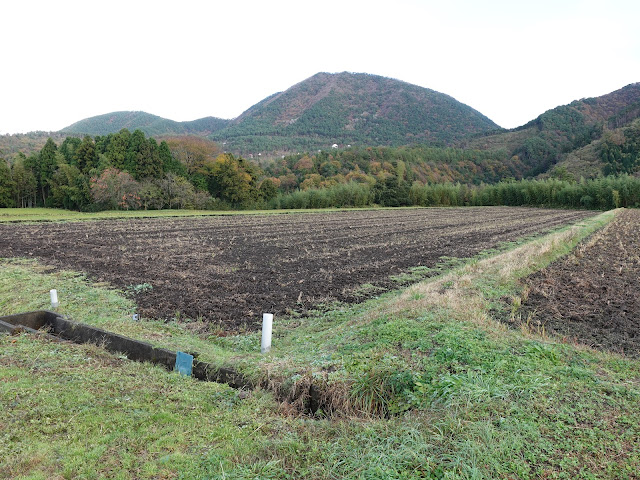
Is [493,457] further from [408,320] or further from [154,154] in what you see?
[154,154]

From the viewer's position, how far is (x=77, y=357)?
5.10 meters

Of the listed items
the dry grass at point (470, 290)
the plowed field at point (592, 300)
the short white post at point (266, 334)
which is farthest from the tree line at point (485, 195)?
the short white post at point (266, 334)

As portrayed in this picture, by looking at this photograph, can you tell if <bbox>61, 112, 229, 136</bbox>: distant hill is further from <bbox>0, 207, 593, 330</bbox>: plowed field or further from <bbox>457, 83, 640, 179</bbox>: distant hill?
<bbox>0, 207, 593, 330</bbox>: plowed field

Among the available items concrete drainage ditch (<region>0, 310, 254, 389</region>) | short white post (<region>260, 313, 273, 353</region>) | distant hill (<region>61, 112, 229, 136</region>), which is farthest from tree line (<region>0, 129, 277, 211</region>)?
distant hill (<region>61, 112, 229, 136</region>)

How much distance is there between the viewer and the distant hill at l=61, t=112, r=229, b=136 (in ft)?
430

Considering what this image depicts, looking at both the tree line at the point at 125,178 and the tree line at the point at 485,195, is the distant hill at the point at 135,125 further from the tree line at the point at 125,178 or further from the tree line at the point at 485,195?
the tree line at the point at 485,195

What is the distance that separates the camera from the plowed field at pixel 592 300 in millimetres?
6254

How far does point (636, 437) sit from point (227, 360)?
165 inches

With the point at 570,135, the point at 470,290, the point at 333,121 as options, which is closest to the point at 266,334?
the point at 470,290

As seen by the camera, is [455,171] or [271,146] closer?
[455,171]

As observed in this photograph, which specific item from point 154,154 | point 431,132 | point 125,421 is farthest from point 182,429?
point 431,132

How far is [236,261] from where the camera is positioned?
13555 millimetres

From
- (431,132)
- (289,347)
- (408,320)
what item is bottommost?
(289,347)

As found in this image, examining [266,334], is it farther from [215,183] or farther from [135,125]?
[135,125]
